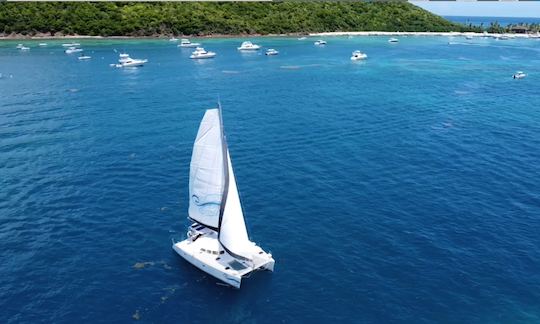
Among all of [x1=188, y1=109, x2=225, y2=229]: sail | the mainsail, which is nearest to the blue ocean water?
the mainsail

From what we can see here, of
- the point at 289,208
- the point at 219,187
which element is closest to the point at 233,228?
the point at 219,187

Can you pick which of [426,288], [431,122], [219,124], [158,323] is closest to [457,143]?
[431,122]

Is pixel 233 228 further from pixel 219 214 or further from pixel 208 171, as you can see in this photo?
pixel 208 171

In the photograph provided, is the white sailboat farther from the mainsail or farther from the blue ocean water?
the blue ocean water

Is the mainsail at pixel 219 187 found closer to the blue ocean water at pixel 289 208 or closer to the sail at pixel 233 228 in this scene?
the sail at pixel 233 228

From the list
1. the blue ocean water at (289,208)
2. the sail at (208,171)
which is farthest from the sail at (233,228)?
the blue ocean water at (289,208)
